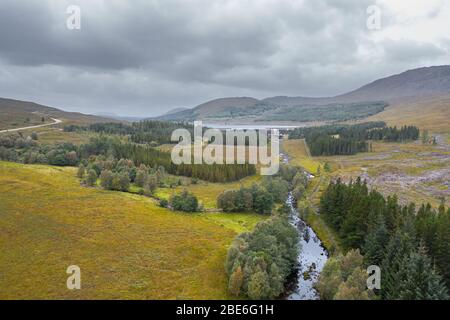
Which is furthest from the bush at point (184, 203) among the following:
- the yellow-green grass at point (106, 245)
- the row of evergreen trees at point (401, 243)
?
the row of evergreen trees at point (401, 243)

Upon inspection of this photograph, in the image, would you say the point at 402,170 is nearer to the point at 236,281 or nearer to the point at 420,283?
the point at 420,283

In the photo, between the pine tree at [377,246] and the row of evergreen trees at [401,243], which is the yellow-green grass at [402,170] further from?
the pine tree at [377,246]

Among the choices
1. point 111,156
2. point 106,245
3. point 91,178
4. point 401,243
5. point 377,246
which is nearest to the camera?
point 401,243

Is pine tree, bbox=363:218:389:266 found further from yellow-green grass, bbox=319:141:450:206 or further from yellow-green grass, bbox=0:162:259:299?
yellow-green grass, bbox=319:141:450:206

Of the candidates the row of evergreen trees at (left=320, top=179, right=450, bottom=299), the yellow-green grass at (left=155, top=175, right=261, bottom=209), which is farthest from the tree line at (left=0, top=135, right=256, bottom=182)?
the row of evergreen trees at (left=320, top=179, right=450, bottom=299)

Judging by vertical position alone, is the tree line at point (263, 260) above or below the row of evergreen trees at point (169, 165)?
below

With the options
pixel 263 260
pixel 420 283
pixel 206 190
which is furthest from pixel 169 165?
pixel 420 283
